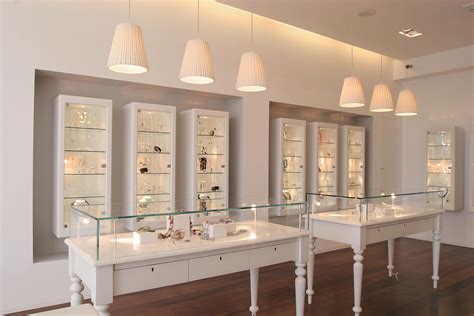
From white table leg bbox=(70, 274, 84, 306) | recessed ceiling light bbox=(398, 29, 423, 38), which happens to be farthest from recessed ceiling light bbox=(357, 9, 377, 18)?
white table leg bbox=(70, 274, 84, 306)

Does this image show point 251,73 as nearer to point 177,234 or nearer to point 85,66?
point 177,234

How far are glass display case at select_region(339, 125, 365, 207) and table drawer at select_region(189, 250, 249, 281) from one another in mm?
4411

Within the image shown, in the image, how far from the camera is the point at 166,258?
246 cm

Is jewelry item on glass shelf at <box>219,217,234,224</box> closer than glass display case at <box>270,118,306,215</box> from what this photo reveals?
Yes

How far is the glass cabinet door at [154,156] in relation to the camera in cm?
448

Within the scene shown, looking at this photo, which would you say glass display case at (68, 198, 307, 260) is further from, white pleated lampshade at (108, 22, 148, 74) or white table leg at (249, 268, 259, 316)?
white pleated lampshade at (108, 22, 148, 74)

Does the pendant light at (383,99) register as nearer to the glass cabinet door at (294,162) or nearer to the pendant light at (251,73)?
the pendant light at (251,73)

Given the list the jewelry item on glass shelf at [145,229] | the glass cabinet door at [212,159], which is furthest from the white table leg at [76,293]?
the glass cabinet door at [212,159]

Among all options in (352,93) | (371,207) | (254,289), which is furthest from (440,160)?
(254,289)

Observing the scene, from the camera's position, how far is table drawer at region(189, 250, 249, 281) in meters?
2.60

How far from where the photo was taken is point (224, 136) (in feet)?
16.5

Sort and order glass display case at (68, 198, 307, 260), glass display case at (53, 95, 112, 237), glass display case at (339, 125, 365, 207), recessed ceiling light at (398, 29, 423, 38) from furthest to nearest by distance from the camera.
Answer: glass display case at (339, 125, 365, 207), recessed ceiling light at (398, 29, 423, 38), glass display case at (53, 95, 112, 237), glass display case at (68, 198, 307, 260)

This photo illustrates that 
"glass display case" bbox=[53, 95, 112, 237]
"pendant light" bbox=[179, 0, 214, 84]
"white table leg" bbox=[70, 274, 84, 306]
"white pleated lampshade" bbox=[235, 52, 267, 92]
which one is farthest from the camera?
"glass display case" bbox=[53, 95, 112, 237]

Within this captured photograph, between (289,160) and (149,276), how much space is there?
3965 mm
